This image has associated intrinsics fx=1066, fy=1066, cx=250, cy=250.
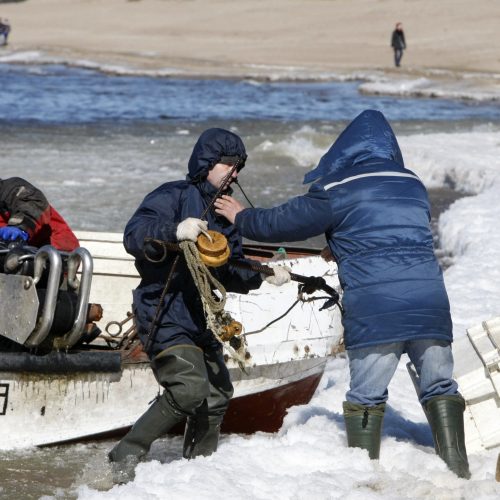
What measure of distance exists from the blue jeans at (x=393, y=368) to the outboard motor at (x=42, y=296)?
5.17 ft

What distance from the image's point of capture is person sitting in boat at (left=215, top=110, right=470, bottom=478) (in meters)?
4.45

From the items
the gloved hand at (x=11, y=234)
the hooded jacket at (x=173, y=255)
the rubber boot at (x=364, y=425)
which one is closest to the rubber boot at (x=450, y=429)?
the rubber boot at (x=364, y=425)

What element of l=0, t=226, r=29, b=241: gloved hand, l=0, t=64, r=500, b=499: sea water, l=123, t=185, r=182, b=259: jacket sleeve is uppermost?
l=123, t=185, r=182, b=259: jacket sleeve

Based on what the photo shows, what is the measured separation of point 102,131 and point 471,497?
866 inches

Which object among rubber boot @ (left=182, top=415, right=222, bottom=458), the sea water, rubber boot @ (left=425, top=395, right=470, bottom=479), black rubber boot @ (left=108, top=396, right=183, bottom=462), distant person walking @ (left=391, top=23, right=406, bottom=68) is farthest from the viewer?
distant person walking @ (left=391, top=23, right=406, bottom=68)

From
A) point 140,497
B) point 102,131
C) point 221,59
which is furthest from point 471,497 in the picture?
point 221,59

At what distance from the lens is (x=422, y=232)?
14.8 ft

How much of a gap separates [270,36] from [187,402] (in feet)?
182

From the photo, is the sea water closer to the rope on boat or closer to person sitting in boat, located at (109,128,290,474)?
person sitting in boat, located at (109,128,290,474)

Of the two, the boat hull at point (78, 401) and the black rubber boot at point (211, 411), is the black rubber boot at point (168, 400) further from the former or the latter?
the boat hull at point (78, 401)

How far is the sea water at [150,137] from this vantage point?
20.5ft

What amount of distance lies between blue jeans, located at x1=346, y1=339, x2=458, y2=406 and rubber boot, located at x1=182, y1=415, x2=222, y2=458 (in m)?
0.74

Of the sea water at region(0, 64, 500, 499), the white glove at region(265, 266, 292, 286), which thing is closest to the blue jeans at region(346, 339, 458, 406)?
the white glove at region(265, 266, 292, 286)

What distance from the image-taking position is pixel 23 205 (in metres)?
6.40
